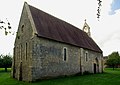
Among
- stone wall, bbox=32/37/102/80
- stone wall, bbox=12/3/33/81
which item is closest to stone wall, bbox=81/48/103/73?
stone wall, bbox=32/37/102/80

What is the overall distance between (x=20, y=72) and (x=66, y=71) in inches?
261

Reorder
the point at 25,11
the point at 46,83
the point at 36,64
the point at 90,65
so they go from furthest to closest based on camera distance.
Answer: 1. the point at 90,65
2. the point at 25,11
3. the point at 36,64
4. the point at 46,83

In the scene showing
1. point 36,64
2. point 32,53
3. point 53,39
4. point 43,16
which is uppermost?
point 43,16

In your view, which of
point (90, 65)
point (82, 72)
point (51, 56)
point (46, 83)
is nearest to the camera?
point (46, 83)

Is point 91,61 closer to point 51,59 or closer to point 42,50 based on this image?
point 51,59

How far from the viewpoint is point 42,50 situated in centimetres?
2161

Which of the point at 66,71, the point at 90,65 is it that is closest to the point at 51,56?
the point at 66,71

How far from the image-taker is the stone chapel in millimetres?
20922

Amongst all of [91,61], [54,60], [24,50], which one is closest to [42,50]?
[54,60]

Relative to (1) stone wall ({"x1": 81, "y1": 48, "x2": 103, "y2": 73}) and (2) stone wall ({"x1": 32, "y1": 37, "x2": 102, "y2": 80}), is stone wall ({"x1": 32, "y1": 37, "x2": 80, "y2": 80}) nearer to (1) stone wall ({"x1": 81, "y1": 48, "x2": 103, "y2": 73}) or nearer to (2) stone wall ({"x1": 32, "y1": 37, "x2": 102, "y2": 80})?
(2) stone wall ({"x1": 32, "y1": 37, "x2": 102, "y2": 80})

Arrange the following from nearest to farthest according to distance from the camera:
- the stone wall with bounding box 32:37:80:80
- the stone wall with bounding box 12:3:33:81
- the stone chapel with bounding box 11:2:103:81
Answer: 1. the stone wall with bounding box 32:37:80:80
2. the stone chapel with bounding box 11:2:103:81
3. the stone wall with bounding box 12:3:33:81

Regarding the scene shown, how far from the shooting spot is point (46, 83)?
1866cm

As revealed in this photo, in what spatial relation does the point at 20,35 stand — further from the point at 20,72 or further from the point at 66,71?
the point at 66,71

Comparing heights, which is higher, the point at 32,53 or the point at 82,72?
the point at 32,53
